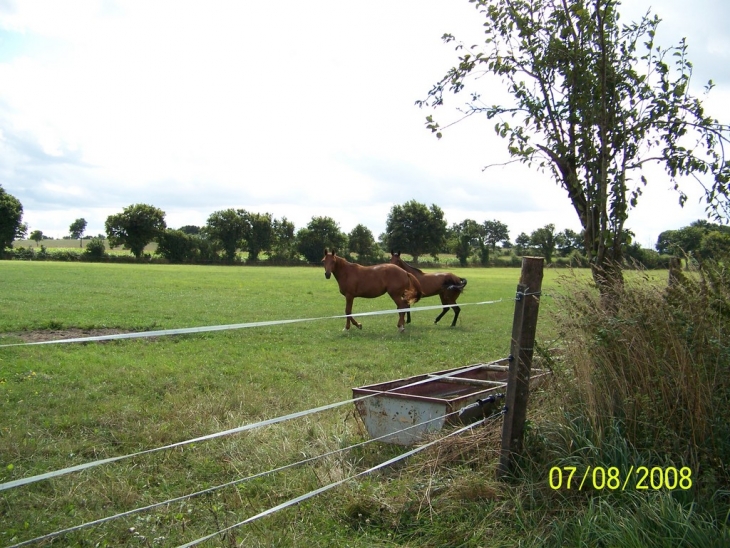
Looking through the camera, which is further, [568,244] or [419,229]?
[419,229]

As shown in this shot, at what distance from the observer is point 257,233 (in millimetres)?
88125

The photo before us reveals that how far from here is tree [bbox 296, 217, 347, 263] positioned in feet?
263

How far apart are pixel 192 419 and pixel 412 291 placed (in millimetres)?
9893

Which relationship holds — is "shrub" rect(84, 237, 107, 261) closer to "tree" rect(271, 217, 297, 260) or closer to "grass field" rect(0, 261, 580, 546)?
"tree" rect(271, 217, 297, 260)

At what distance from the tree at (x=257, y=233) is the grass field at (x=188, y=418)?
7333 centimetres

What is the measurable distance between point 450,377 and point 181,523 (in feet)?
9.85

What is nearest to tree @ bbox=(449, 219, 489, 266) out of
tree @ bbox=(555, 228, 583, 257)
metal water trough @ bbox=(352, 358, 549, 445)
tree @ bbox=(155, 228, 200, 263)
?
tree @ bbox=(155, 228, 200, 263)

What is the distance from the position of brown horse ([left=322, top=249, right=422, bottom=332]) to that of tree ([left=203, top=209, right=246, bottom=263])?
227ft

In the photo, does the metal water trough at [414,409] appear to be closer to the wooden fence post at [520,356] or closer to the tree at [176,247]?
the wooden fence post at [520,356]

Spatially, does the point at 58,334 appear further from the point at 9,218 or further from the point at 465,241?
the point at 9,218

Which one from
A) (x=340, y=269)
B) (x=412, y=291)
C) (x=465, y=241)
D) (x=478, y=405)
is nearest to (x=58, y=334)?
(x=340, y=269)

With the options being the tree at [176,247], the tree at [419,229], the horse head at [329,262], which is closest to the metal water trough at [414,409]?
the horse head at [329,262]

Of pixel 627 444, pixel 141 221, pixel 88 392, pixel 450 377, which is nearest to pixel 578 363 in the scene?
pixel 627 444

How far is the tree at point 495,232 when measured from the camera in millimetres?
110625
